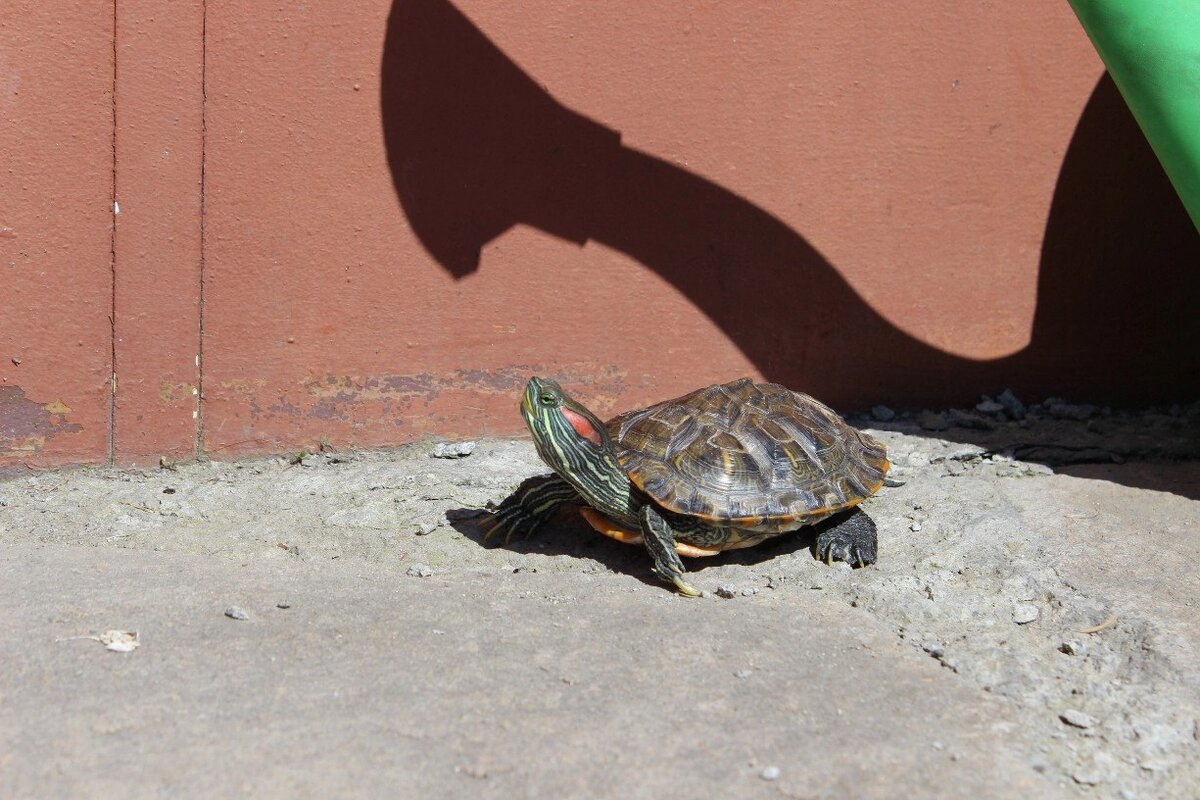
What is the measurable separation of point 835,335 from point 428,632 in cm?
287

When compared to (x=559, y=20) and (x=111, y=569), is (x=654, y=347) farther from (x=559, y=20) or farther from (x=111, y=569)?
(x=111, y=569)

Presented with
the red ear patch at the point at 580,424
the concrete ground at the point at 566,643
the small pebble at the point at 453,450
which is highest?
the red ear patch at the point at 580,424

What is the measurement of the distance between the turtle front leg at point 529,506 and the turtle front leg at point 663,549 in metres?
0.41

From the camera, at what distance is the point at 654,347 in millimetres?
5363

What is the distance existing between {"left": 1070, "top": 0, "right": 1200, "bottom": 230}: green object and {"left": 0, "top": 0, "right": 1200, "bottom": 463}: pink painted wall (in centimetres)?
102

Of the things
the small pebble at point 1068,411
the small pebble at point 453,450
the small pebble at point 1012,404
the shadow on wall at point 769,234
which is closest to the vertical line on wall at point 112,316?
the shadow on wall at point 769,234

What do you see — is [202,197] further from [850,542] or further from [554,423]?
[850,542]

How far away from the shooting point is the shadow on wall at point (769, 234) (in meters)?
4.93

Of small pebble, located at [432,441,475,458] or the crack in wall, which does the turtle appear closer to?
small pebble, located at [432,441,475,458]

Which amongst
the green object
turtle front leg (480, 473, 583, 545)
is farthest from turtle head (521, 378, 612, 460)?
the green object

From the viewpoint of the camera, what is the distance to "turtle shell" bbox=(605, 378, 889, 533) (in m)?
4.06

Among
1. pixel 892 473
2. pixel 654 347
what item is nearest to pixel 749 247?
pixel 654 347

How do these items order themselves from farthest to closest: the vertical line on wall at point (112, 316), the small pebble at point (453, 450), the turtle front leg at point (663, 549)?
the small pebble at point (453, 450) → the vertical line on wall at point (112, 316) → the turtle front leg at point (663, 549)

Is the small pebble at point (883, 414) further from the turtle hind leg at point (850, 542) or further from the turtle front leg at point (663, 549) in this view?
the turtle front leg at point (663, 549)
